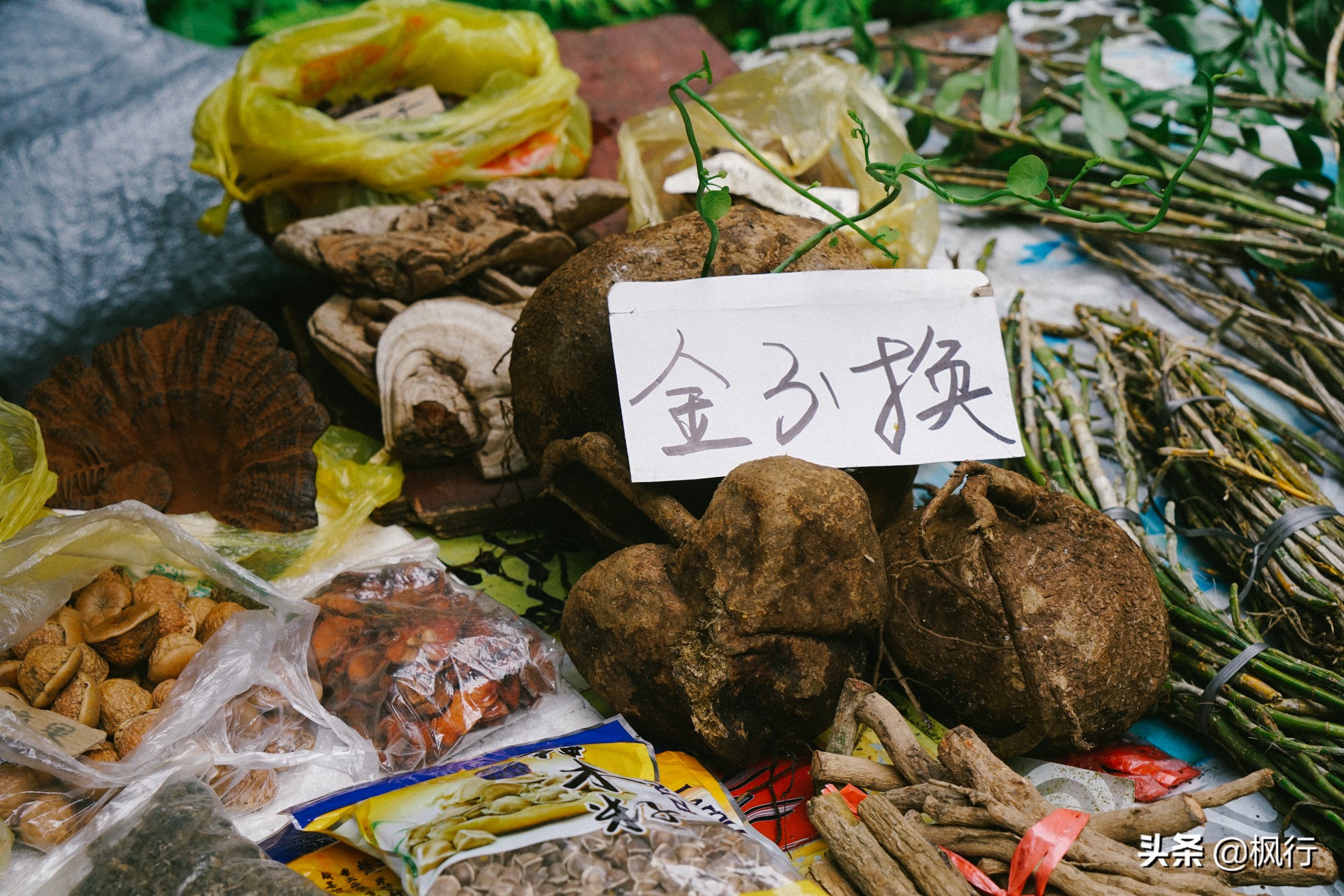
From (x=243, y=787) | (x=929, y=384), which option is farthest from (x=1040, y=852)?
→ (x=243, y=787)

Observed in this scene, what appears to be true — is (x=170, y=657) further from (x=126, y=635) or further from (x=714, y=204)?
(x=714, y=204)

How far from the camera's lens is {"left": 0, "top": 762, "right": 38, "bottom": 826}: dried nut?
1285 millimetres

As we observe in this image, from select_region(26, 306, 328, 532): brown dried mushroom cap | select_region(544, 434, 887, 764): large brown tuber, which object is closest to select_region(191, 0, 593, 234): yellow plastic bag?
select_region(26, 306, 328, 532): brown dried mushroom cap

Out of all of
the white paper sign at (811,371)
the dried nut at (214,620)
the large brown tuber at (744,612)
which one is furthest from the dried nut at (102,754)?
the white paper sign at (811,371)

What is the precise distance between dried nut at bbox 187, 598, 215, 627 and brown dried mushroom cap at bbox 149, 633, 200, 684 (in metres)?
0.07

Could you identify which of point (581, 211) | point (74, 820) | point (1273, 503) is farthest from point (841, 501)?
point (581, 211)

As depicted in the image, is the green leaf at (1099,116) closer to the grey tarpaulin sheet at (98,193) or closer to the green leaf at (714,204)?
the green leaf at (714,204)

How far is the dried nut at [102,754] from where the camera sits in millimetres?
1348

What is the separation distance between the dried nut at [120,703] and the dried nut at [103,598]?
0.13 metres

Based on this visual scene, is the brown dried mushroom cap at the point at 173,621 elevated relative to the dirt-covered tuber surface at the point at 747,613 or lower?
lower

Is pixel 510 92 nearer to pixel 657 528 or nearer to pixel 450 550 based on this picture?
pixel 450 550

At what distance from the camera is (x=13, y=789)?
129 centimetres

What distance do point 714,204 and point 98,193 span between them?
204 cm

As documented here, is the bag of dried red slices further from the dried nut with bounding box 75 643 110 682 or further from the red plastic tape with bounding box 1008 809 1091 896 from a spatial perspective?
the red plastic tape with bounding box 1008 809 1091 896
